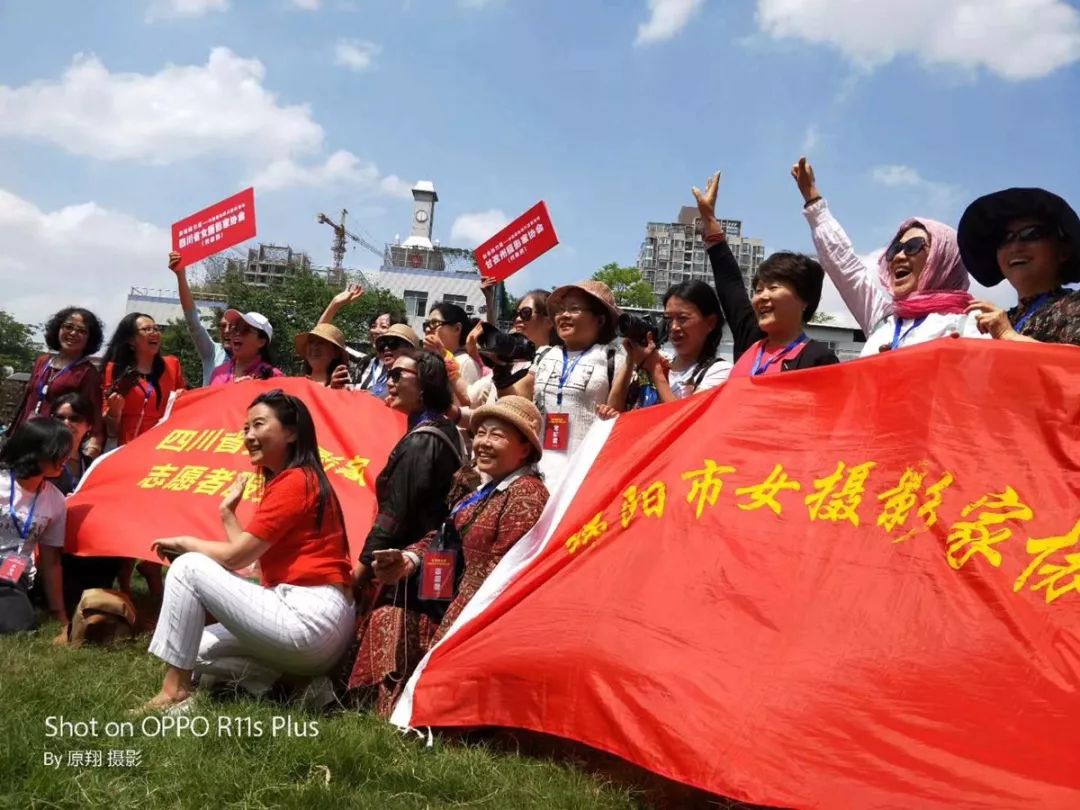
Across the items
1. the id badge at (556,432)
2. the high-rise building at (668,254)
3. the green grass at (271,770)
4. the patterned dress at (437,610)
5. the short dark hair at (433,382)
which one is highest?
the high-rise building at (668,254)

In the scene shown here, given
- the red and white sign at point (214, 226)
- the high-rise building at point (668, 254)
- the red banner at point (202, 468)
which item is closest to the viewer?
the red banner at point (202, 468)

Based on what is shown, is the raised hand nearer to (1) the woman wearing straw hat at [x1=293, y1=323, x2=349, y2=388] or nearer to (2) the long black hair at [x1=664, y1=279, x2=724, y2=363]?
(2) the long black hair at [x1=664, y1=279, x2=724, y2=363]

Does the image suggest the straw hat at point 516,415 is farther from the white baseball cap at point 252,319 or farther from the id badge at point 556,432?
the white baseball cap at point 252,319

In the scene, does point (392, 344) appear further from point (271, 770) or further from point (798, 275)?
point (271, 770)

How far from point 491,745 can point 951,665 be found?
64.5 inches

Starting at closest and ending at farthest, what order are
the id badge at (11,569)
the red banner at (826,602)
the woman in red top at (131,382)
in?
the red banner at (826,602), the id badge at (11,569), the woman in red top at (131,382)

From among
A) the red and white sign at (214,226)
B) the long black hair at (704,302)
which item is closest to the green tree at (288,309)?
the red and white sign at (214,226)

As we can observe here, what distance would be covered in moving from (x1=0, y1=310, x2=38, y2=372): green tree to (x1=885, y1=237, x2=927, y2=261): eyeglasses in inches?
2515

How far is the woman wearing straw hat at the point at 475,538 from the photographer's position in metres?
3.87

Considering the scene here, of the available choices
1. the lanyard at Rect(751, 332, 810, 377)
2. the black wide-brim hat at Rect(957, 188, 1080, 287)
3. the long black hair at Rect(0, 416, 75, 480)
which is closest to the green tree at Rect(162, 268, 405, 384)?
the long black hair at Rect(0, 416, 75, 480)

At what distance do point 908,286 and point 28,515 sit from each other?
4.81 m

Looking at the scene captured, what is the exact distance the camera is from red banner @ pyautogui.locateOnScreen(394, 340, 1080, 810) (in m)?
2.44

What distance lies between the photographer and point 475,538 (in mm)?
3959

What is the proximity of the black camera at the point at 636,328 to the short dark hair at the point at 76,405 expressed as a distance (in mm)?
3704
